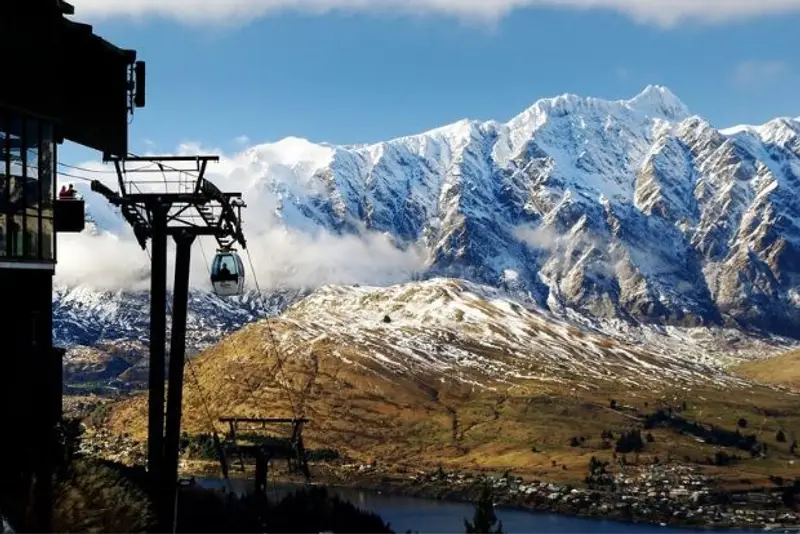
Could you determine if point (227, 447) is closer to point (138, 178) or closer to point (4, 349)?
point (138, 178)

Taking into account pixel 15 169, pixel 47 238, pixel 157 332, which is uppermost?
pixel 15 169

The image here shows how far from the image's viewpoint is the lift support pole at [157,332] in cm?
3141

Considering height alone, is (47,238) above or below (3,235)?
above

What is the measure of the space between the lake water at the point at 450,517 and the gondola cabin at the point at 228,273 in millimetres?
118212

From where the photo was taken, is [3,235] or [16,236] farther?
[16,236]

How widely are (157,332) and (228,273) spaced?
113 inches

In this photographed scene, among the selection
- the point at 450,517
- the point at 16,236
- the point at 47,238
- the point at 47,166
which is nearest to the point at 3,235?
the point at 16,236

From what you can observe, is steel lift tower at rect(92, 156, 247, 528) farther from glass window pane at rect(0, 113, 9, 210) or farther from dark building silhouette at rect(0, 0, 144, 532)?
glass window pane at rect(0, 113, 9, 210)

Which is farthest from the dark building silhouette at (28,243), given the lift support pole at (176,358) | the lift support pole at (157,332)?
the lift support pole at (176,358)

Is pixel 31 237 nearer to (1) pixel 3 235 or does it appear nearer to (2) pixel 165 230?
(1) pixel 3 235

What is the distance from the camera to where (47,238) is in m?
27.5

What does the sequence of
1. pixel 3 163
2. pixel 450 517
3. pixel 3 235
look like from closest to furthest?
pixel 3 163
pixel 3 235
pixel 450 517

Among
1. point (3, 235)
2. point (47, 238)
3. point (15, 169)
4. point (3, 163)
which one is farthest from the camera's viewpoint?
point (47, 238)

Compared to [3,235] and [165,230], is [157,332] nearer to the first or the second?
[165,230]
